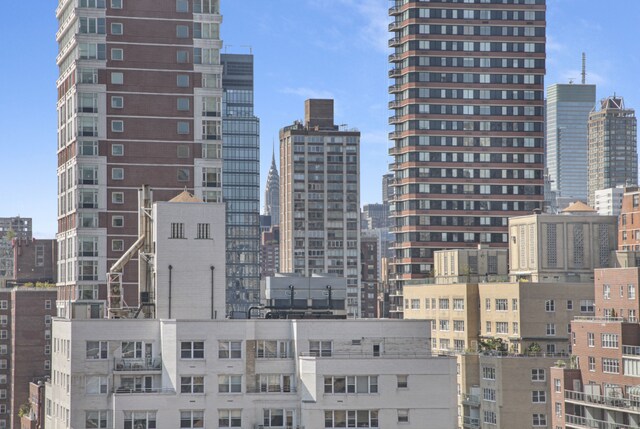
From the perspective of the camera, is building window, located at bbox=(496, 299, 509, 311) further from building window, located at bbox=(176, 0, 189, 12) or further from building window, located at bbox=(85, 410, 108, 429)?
building window, located at bbox=(85, 410, 108, 429)

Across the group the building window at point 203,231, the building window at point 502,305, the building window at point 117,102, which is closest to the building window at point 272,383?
the building window at point 203,231

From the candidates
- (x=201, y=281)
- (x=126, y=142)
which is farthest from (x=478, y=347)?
(x=201, y=281)

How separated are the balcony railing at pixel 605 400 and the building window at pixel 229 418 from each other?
166 feet

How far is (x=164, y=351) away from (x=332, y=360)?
14.9 meters

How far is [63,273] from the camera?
164250 millimetres

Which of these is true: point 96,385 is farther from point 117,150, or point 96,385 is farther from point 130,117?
point 130,117

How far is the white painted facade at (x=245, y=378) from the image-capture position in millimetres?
108312

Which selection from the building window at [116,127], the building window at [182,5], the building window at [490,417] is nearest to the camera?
the building window at [116,127]

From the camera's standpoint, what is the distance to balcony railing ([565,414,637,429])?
142750 mm

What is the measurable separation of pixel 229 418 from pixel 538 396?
69.2m

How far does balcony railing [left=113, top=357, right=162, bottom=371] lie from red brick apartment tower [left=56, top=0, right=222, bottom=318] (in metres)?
45.6

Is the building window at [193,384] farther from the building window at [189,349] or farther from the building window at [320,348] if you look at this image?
the building window at [320,348]

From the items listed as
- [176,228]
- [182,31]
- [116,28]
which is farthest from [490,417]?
[116,28]

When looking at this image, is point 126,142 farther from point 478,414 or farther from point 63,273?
point 478,414
